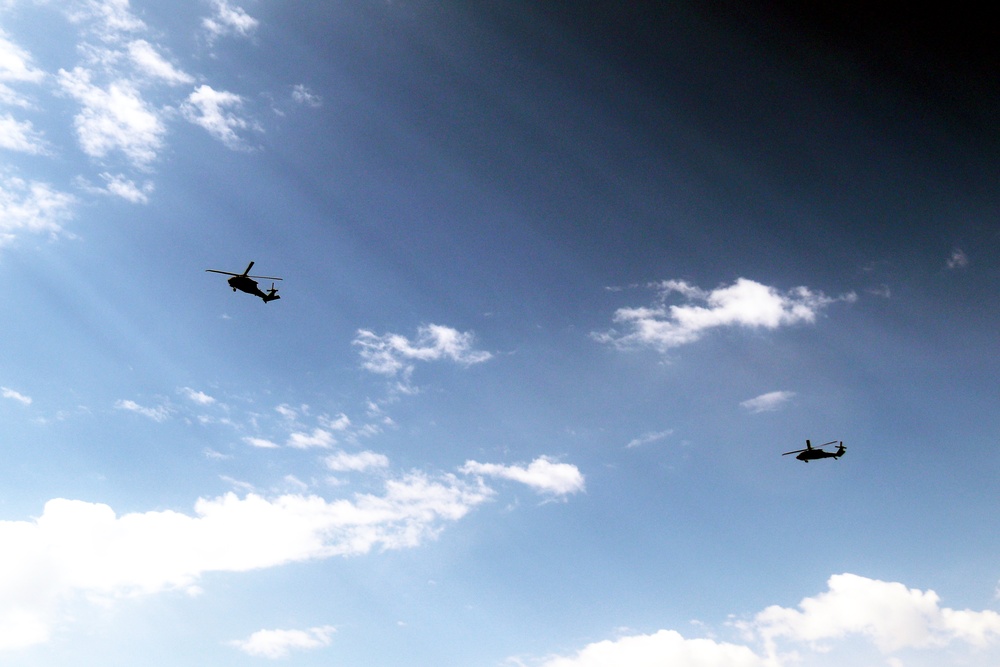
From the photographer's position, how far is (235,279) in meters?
97.1

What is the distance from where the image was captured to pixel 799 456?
10838 centimetres

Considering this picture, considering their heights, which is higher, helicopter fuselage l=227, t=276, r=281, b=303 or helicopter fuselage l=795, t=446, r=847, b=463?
helicopter fuselage l=227, t=276, r=281, b=303

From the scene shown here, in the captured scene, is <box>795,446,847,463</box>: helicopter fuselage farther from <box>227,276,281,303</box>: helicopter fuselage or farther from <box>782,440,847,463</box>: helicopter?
<box>227,276,281,303</box>: helicopter fuselage

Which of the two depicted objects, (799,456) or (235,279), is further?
(799,456)

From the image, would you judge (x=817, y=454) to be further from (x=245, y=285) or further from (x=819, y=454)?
(x=245, y=285)

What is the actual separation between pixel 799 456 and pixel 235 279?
332ft

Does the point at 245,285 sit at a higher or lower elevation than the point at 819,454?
higher

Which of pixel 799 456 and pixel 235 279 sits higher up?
pixel 235 279

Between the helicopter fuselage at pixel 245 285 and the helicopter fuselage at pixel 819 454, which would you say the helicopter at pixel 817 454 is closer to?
the helicopter fuselage at pixel 819 454

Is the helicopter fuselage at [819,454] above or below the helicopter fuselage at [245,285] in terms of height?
below

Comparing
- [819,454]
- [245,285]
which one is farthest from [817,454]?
[245,285]

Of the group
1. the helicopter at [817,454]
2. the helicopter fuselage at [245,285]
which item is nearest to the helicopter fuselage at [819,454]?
the helicopter at [817,454]

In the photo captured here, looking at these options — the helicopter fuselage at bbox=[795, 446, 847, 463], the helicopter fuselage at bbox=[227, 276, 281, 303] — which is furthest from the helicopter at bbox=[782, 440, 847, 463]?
the helicopter fuselage at bbox=[227, 276, 281, 303]
